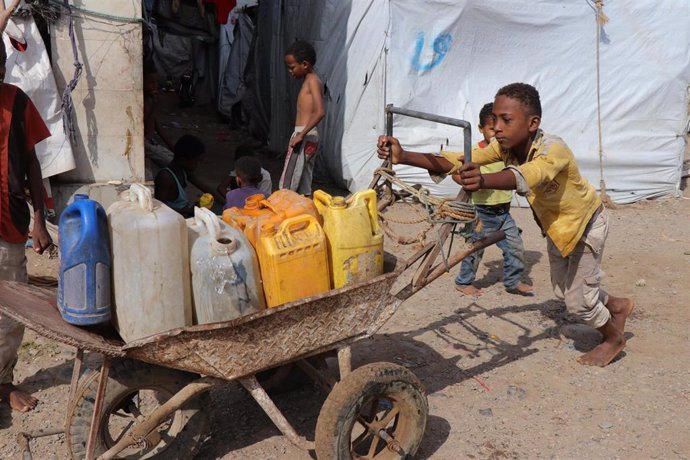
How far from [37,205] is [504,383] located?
2.76 m

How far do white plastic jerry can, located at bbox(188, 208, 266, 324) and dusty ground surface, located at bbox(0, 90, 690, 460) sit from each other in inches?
25.9

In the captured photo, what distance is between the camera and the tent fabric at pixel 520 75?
7762 mm

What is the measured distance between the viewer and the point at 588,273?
4.18 m

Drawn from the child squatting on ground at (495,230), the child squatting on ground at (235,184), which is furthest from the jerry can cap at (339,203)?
the child squatting on ground at (235,184)

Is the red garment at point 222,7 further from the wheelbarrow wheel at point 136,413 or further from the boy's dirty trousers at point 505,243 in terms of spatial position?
the wheelbarrow wheel at point 136,413

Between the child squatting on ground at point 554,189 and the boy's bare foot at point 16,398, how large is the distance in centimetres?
228

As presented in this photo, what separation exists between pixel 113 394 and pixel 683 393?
312 centimetres

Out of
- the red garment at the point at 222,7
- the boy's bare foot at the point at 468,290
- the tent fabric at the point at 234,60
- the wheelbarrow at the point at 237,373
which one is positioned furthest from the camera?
the tent fabric at the point at 234,60

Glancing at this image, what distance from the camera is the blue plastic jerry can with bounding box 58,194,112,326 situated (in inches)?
107

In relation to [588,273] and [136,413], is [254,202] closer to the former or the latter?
[136,413]

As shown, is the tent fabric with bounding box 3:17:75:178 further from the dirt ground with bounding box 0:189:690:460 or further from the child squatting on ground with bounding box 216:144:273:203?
the child squatting on ground with bounding box 216:144:273:203

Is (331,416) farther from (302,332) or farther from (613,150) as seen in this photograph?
(613,150)

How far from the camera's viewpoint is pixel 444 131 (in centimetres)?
790

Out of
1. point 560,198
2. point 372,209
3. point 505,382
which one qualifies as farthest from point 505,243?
point 372,209
